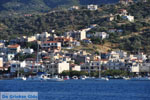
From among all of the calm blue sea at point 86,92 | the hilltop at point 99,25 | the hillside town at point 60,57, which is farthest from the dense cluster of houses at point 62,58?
the calm blue sea at point 86,92

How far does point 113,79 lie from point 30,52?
32.1m

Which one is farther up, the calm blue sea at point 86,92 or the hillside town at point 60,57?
the hillside town at point 60,57

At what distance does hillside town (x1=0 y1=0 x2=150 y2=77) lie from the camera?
12100 cm

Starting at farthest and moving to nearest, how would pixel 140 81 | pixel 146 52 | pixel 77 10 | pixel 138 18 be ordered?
pixel 77 10, pixel 138 18, pixel 146 52, pixel 140 81

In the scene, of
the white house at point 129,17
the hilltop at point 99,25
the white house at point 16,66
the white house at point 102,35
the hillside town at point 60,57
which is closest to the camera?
the white house at point 16,66

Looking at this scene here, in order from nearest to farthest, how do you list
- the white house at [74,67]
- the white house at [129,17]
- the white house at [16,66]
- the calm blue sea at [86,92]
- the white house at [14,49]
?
the calm blue sea at [86,92], the white house at [16,66], the white house at [74,67], the white house at [14,49], the white house at [129,17]

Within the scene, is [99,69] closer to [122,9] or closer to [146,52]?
[146,52]

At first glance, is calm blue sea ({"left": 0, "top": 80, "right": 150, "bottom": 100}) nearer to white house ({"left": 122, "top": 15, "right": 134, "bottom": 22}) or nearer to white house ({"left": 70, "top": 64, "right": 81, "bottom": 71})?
white house ({"left": 70, "top": 64, "right": 81, "bottom": 71})

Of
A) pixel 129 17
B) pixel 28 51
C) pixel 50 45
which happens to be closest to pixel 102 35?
pixel 50 45

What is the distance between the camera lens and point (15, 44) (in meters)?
149

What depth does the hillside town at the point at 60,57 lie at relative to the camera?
12100cm

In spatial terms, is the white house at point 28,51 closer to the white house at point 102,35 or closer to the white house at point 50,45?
the white house at point 50,45

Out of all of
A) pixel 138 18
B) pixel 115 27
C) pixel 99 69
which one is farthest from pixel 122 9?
pixel 99 69

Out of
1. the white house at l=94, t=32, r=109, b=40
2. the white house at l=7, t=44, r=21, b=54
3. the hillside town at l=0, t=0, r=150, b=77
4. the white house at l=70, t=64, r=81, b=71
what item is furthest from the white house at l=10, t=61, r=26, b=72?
the white house at l=94, t=32, r=109, b=40
